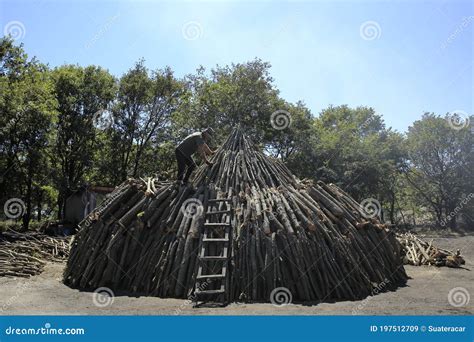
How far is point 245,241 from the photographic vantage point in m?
9.98

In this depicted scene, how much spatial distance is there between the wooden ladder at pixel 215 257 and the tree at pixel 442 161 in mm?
25889

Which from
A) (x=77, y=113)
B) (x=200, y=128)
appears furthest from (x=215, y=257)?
(x=77, y=113)

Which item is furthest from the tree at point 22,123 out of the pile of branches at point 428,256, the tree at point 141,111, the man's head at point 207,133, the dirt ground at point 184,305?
the pile of branches at point 428,256

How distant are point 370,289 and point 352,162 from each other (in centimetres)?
2138

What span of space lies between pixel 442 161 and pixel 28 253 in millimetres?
29601

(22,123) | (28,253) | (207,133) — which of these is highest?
(22,123)

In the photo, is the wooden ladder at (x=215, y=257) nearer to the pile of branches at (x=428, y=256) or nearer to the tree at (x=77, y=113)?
the pile of branches at (x=428, y=256)

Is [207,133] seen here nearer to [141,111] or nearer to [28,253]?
[28,253]

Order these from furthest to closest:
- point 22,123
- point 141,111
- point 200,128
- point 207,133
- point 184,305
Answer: point 141,111
point 200,128
point 22,123
point 207,133
point 184,305

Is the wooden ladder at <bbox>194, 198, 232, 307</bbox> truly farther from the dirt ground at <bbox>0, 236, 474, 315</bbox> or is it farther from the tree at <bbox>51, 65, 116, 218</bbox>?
the tree at <bbox>51, 65, 116, 218</bbox>

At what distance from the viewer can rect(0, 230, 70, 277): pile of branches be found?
13062 millimetres

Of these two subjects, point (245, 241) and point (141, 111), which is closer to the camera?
point (245, 241)

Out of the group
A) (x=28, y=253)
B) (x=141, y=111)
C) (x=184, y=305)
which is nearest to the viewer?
(x=184, y=305)

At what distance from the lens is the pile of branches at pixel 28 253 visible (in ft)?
42.9
